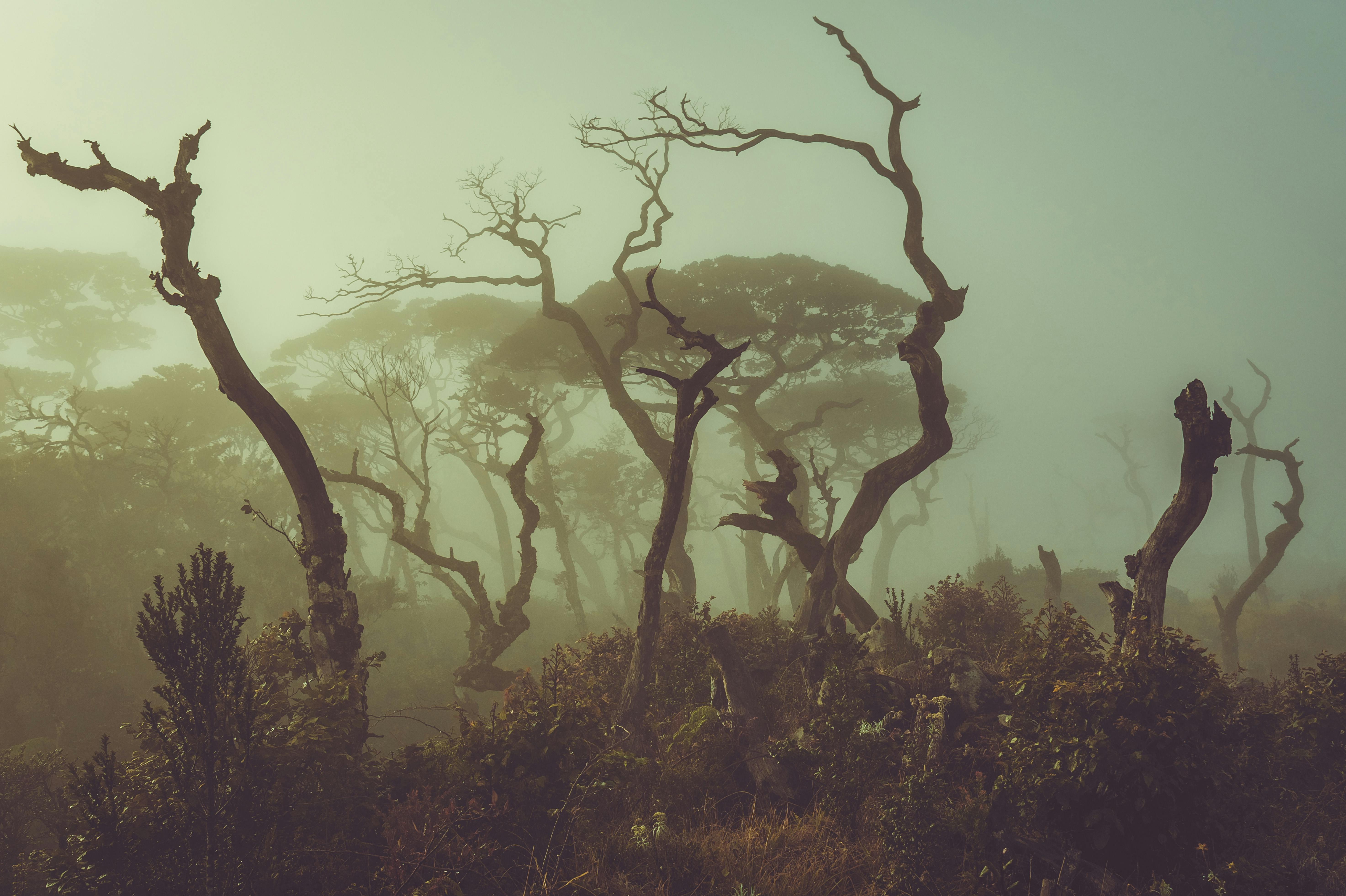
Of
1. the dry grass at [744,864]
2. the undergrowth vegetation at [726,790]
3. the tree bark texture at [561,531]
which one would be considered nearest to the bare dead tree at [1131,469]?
the tree bark texture at [561,531]

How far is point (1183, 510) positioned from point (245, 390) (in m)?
10.7

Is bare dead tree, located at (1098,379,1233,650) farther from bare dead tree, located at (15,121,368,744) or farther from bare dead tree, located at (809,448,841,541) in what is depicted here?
bare dead tree, located at (15,121,368,744)

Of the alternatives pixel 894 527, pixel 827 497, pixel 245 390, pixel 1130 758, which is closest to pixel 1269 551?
pixel 827 497

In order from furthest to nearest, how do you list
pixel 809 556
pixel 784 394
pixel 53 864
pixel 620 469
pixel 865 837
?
pixel 620 469
pixel 784 394
pixel 809 556
pixel 865 837
pixel 53 864

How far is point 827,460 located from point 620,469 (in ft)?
35.8

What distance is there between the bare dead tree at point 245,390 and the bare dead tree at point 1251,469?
2829cm

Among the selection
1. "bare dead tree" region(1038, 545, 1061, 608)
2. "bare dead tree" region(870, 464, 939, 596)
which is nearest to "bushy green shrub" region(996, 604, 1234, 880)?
"bare dead tree" region(1038, 545, 1061, 608)

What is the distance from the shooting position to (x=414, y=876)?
5.11 m

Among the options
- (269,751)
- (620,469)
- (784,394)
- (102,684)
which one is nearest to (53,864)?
(269,751)

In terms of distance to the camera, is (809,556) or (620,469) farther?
(620,469)

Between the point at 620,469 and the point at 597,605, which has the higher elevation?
the point at 620,469

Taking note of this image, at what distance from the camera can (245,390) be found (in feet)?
25.7

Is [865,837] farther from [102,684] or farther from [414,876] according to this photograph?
[102,684]

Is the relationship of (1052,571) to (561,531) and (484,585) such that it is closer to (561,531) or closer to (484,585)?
(484,585)
